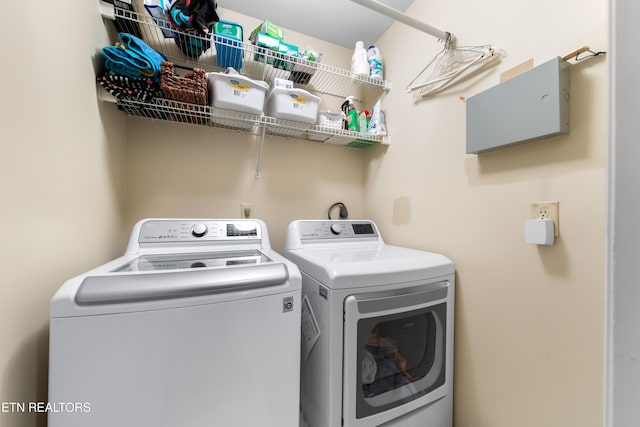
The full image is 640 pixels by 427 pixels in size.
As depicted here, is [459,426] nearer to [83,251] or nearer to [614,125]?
[614,125]

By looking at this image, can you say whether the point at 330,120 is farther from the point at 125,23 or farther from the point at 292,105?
the point at 125,23

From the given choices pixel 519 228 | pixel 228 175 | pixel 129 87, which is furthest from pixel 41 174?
pixel 519 228

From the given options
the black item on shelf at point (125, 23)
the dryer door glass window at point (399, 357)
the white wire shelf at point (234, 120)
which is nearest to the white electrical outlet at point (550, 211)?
the dryer door glass window at point (399, 357)

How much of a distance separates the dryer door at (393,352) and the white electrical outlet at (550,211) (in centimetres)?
46

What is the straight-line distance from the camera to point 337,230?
1.57m

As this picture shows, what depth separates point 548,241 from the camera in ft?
2.77

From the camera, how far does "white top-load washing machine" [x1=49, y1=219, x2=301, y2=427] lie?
0.59 metres

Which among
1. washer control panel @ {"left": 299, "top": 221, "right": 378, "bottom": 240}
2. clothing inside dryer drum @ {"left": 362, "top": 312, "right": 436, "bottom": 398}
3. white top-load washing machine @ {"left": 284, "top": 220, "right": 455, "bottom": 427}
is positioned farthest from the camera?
washer control panel @ {"left": 299, "top": 221, "right": 378, "bottom": 240}

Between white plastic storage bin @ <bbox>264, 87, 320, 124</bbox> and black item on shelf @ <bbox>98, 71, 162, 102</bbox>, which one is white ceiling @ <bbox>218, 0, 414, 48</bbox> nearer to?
white plastic storage bin @ <bbox>264, 87, 320, 124</bbox>

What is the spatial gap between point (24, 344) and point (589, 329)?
1.67m

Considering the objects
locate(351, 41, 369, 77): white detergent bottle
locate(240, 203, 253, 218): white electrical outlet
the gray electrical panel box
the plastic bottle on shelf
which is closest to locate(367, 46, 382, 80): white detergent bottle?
A: locate(351, 41, 369, 77): white detergent bottle

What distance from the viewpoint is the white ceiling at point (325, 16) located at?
154 cm

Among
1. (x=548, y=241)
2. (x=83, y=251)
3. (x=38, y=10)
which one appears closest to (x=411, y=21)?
(x=548, y=241)

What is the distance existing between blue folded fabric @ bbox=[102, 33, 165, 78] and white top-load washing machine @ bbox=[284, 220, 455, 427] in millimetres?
1105
